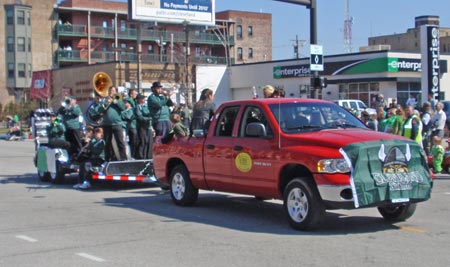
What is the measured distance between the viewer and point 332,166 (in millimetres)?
8414

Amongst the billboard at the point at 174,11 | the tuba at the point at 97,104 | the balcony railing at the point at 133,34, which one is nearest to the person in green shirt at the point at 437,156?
the tuba at the point at 97,104

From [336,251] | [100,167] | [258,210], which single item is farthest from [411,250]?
[100,167]

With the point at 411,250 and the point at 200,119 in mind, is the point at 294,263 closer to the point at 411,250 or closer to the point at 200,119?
the point at 411,250

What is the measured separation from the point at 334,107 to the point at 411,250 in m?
3.09

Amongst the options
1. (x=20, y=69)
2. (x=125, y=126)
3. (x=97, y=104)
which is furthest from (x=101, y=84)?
(x=20, y=69)

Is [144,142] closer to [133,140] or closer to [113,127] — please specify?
[133,140]

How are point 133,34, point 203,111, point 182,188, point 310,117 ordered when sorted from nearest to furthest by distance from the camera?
point 310,117 < point 182,188 < point 203,111 < point 133,34

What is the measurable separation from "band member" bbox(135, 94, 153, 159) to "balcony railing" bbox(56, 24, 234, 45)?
204 ft

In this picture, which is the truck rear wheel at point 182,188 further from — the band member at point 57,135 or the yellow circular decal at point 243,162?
the band member at point 57,135

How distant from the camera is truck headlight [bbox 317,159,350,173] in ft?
27.4

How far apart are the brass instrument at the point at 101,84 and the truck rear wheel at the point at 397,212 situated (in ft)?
28.6

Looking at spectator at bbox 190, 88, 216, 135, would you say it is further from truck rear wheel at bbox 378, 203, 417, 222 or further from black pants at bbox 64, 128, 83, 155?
truck rear wheel at bbox 378, 203, 417, 222

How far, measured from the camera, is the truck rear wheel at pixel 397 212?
30.7ft

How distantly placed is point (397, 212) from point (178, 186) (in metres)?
3.87
